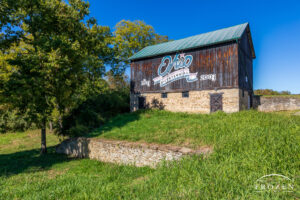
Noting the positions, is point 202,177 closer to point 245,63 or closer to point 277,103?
point 245,63

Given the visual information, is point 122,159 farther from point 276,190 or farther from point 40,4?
point 40,4

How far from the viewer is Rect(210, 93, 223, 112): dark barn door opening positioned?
51.5 feet

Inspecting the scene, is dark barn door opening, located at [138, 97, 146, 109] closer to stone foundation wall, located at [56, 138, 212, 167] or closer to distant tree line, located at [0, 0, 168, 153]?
distant tree line, located at [0, 0, 168, 153]

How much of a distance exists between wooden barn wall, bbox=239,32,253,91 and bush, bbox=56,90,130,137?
14.3 m

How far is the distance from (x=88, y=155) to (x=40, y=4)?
11.2 m

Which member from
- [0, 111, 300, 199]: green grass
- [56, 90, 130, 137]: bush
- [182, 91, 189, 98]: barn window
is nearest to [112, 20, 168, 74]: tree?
[56, 90, 130, 137]: bush

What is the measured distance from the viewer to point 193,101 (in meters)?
17.2

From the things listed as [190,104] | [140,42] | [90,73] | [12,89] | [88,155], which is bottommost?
→ [88,155]

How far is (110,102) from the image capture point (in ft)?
71.7

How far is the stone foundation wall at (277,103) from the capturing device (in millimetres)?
17141

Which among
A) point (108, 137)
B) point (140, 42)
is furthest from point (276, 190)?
point (140, 42)

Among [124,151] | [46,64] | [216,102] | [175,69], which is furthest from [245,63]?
[46,64]

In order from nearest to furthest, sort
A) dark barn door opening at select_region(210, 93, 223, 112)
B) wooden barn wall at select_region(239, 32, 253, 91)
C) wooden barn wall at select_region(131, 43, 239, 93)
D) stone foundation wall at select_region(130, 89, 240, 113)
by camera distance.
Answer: stone foundation wall at select_region(130, 89, 240, 113)
wooden barn wall at select_region(131, 43, 239, 93)
dark barn door opening at select_region(210, 93, 223, 112)
wooden barn wall at select_region(239, 32, 253, 91)

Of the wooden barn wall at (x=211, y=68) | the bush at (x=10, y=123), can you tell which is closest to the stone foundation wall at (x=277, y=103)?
the wooden barn wall at (x=211, y=68)
